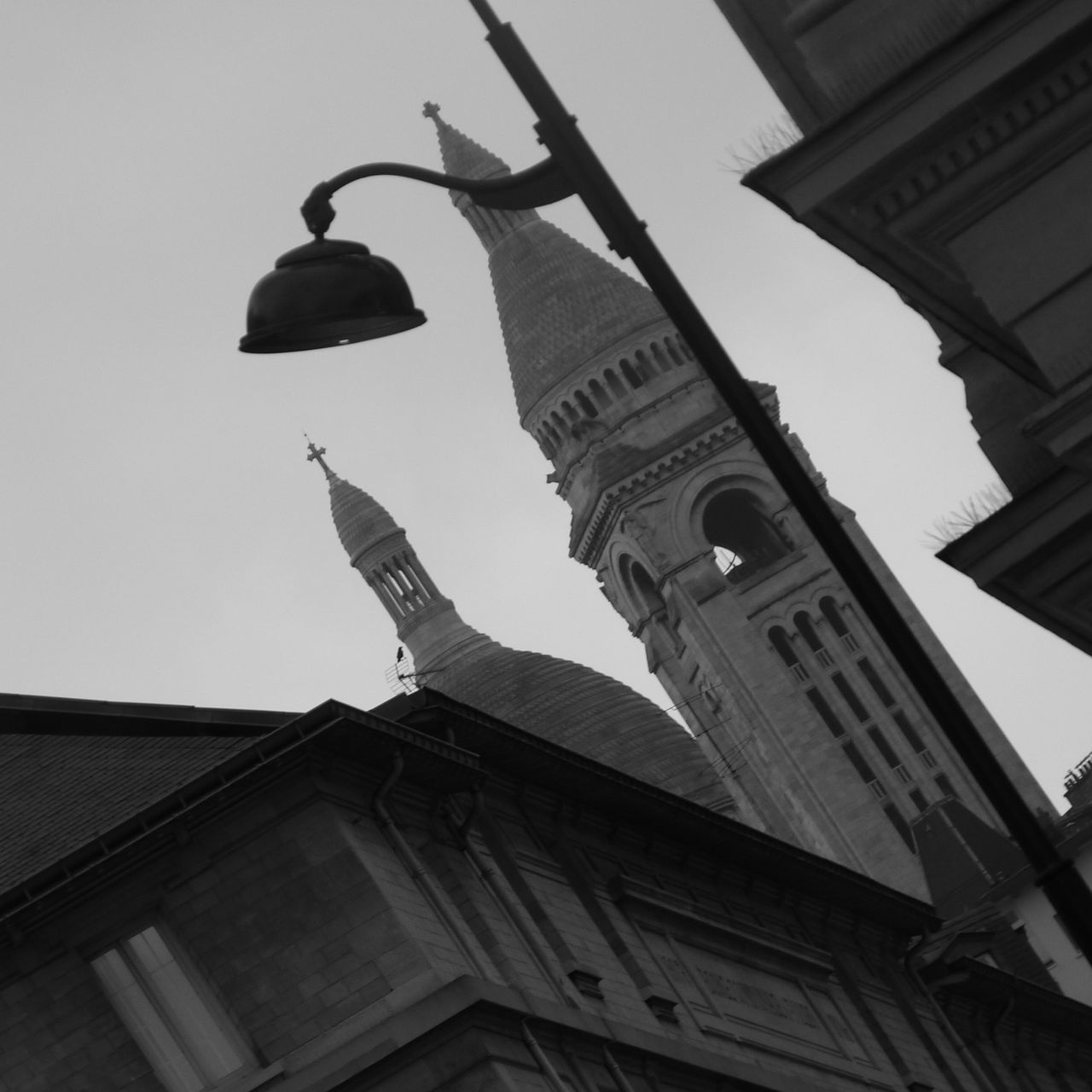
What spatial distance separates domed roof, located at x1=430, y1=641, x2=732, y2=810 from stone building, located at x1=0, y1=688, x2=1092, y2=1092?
120ft

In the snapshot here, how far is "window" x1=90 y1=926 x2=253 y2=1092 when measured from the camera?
78.7 feet

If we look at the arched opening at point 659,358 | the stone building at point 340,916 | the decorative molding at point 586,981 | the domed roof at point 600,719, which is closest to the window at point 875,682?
the arched opening at point 659,358

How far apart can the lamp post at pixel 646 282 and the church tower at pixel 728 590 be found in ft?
303

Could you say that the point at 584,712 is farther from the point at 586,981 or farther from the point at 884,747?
the point at 586,981

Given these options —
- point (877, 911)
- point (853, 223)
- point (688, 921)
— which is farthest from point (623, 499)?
point (853, 223)

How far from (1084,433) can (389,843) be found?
42.1ft

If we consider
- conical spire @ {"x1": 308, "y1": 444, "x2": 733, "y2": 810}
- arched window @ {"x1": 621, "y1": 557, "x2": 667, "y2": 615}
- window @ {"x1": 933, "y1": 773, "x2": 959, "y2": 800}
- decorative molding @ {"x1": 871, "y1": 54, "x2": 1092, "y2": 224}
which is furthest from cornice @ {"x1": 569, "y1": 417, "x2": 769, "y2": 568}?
decorative molding @ {"x1": 871, "y1": 54, "x2": 1092, "y2": 224}

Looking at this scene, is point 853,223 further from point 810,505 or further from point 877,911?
point 877,911

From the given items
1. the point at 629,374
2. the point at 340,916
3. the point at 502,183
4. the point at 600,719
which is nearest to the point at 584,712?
the point at 600,719

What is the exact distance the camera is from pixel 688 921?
109 ft

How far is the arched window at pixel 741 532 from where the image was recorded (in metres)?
114

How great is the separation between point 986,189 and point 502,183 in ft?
7.88

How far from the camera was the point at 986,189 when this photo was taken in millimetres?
14031

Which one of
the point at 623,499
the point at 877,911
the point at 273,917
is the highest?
the point at 623,499
